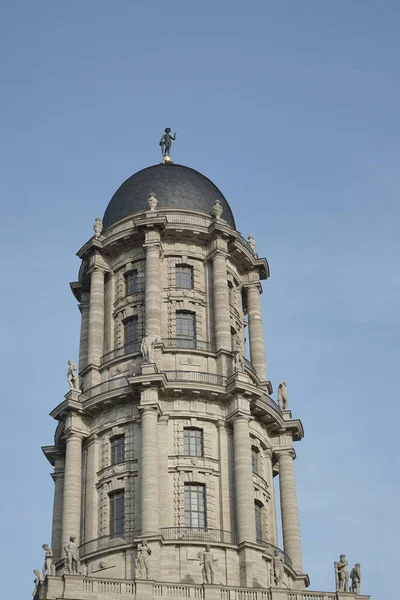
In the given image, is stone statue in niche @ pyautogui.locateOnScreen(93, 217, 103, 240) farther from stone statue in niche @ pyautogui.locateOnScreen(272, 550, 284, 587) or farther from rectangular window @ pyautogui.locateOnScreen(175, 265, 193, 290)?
stone statue in niche @ pyautogui.locateOnScreen(272, 550, 284, 587)

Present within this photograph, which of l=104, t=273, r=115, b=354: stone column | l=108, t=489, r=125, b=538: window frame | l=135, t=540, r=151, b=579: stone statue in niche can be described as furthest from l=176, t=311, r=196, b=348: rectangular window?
l=135, t=540, r=151, b=579: stone statue in niche

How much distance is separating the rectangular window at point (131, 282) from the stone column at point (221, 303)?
17.1ft

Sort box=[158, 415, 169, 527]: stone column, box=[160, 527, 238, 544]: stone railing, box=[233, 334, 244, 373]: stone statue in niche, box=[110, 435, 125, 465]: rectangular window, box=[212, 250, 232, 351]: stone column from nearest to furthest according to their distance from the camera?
box=[160, 527, 238, 544]: stone railing < box=[158, 415, 169, 527]: stone column < box=[110, 435, 125, 465]: rectangular window < box=[233, 334, 244, 373]: stone statue in niche < box=[212, 250, 232, 351]: stone column

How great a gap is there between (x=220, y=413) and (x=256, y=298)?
39.9 ft

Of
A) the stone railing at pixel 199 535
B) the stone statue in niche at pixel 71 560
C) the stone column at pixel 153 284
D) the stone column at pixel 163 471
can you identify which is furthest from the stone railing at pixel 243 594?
the stone column at pixel 153 284

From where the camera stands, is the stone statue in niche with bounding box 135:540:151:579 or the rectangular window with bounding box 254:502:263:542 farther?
the rectangular window with bounding box 254:502:263:542

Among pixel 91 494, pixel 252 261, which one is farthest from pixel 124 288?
pixel 91 494

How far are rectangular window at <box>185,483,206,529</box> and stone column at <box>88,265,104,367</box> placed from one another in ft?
36.1

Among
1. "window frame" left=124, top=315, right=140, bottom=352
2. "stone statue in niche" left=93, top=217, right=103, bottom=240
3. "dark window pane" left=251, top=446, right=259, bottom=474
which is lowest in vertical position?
"dark window pane" left=251, top=446, right=259, bottom=474

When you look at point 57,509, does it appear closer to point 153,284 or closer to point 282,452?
point 282,452

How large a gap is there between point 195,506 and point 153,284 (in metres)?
14.4

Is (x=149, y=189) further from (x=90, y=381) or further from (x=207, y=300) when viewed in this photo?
(x=90, y=381)

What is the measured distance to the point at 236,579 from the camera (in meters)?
59.2

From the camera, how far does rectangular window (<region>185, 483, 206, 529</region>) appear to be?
202ft
